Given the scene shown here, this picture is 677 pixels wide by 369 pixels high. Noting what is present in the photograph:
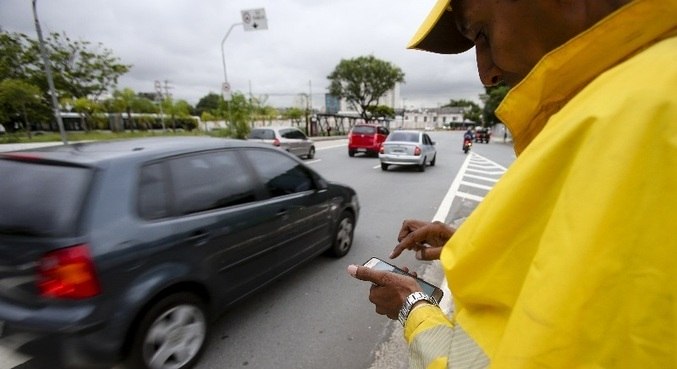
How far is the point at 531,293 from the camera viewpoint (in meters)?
0.55

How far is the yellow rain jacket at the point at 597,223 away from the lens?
48cm

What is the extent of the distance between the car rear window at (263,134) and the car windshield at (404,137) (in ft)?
16.6

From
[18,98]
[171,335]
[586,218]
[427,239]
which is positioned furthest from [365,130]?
[18,98]

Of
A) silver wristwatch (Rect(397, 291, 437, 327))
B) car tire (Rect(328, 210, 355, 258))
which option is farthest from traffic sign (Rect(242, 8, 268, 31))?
silver wristwatch (Rect(397, 291, 437, 327))

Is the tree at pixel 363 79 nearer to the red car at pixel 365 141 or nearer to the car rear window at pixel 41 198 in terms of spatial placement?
the red car at pixel 365 141

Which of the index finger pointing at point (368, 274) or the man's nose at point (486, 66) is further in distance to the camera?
the index finger pointing at point (368, 274)

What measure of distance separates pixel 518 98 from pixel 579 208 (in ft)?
1.13

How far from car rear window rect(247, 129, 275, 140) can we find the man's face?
46.7 feet

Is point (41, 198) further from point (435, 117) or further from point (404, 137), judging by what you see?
point (435, 117)

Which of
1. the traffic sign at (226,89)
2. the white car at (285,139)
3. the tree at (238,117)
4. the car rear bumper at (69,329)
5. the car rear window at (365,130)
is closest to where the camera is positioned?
the car rear bumper at (69,329)

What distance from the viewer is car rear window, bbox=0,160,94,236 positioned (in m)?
1.97

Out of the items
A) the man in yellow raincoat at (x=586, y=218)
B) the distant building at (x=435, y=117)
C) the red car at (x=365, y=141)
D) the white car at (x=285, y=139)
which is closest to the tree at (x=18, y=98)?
the white car at (x=285, y=139)

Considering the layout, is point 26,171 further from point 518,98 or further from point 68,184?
point 518,98

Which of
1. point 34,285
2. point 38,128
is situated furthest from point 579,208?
point 38,128
